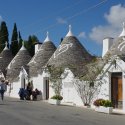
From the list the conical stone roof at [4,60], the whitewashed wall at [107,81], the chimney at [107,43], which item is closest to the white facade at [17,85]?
the conical stone roof at [4,60]

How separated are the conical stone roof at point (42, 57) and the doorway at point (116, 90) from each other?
47.7 feet

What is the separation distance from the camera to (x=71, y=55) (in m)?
35.8

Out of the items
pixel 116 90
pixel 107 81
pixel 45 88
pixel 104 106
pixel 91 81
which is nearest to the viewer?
pixel 104 106

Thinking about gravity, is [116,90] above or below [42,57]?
below

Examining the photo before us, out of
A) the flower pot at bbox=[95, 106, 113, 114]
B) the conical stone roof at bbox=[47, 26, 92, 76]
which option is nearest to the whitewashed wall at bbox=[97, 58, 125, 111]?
the flower pot at bbox=[95, 106, 113, 114]

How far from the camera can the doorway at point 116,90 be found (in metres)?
26.2

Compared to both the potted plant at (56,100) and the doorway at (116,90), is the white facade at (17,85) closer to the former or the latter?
the potted plant at (56,100)

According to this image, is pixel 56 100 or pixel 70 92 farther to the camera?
pixel 70 92

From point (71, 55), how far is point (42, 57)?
660cm

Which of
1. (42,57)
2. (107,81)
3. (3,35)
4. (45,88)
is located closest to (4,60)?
(42,57)

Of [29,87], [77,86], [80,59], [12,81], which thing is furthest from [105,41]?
[12,81]

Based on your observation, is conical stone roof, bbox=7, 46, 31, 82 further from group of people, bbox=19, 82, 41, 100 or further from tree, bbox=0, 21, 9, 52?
tree, bbox=0, 21, 9, 52

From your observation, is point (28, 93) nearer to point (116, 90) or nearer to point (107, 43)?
point (107, 43)

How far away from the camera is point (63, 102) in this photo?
3269 cm
